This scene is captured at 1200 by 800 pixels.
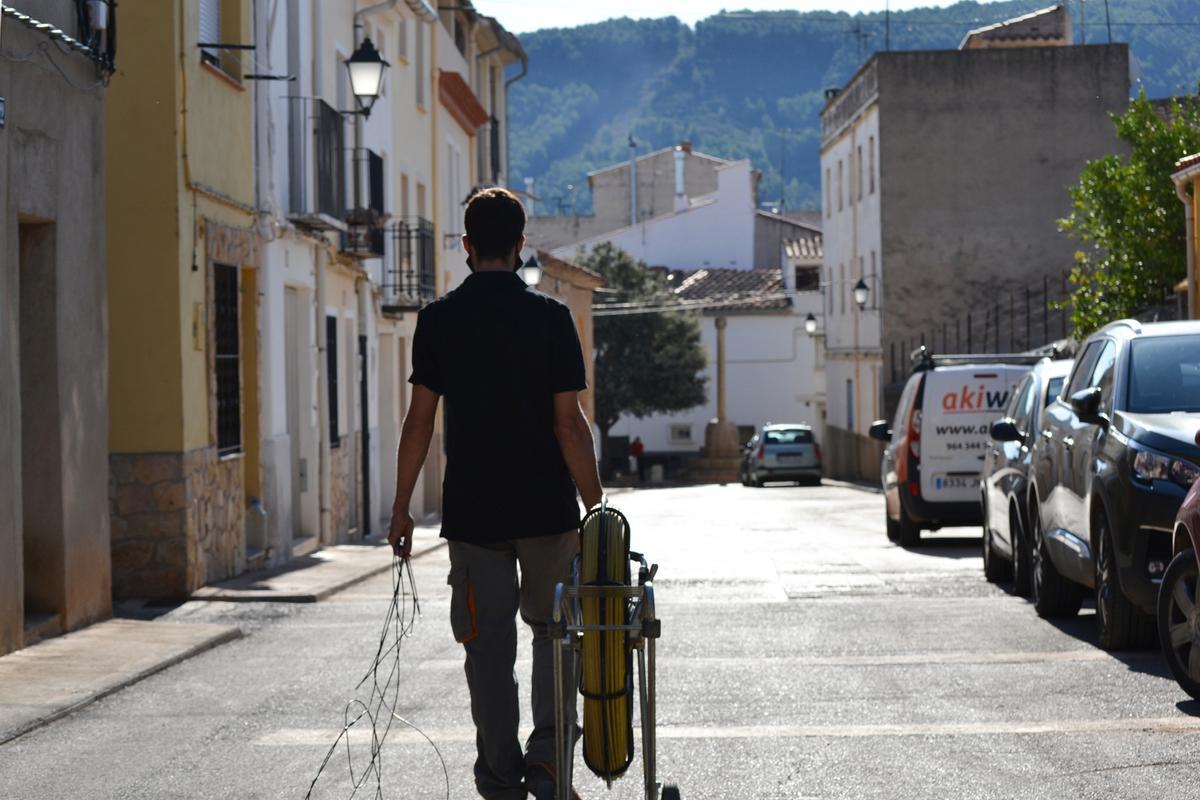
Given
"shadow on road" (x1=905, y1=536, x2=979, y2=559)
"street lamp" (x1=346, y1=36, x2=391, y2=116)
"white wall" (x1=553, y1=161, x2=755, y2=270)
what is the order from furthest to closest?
"white wall" (x1=553, y1=161, x2=755, y2=270)
"street lamp" (x1=346, y1=36, x2=391, y2=116)
"shadow on road" (x1=905, y1=536, x2=979, y2=559)

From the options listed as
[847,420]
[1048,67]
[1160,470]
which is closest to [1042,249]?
[1048,67]

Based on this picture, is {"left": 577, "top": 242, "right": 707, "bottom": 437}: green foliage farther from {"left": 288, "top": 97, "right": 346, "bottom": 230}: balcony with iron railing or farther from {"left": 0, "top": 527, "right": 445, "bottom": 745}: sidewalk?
{"left": 0, "top": 527, "right": 445, "bottom": 745}: sidewalk

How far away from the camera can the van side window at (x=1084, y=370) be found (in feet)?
39.1

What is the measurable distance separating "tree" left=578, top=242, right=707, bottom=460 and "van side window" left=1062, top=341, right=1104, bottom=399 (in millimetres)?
54753

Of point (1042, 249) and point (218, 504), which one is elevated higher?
point (1042, 249)

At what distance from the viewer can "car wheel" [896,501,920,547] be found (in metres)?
20.7

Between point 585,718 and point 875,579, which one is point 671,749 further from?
point 875,579

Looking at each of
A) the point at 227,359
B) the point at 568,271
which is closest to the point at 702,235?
the point at 568,271

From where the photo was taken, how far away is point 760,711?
28.3 ft

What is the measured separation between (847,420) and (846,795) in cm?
4988

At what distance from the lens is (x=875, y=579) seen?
51.3 feet

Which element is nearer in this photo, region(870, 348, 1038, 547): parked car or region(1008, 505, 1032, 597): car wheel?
region(1008, 505, 1032, 597): car wheel

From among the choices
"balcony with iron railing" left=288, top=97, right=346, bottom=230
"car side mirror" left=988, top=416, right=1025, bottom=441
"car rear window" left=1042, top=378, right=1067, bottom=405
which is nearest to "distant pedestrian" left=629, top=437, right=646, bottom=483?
"balcony with iron railing" left=288, top=97, right=346, bottom=230

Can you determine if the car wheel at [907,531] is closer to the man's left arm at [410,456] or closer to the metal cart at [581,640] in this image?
the man's left arm at [410,456]
